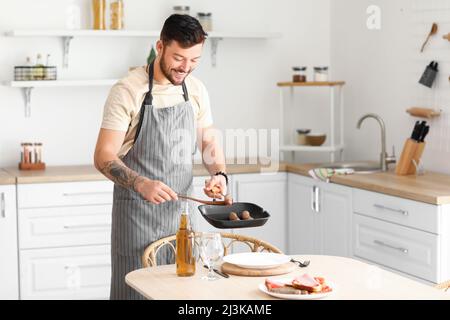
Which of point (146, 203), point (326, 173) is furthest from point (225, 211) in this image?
point (326, 173)

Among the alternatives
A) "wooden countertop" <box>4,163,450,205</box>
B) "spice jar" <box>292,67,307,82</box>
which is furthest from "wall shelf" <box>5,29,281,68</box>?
"wooden countertop" <box>4,163,450,205</box>

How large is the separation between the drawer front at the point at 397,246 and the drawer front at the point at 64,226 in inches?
56.1

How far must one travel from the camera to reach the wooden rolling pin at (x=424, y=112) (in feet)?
15.1

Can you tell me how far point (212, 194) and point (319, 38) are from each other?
2741 mm

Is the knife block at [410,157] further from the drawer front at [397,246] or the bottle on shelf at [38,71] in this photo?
the bottle on shelf at [38,71]

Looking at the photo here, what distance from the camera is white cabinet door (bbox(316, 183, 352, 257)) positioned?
4.49 m

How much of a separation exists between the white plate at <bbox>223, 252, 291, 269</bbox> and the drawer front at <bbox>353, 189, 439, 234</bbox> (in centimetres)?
120

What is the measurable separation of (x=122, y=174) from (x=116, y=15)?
2.19m

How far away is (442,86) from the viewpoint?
4.58m

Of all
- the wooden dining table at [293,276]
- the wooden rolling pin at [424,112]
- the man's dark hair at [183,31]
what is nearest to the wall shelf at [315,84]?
the wooden rolling pin at [424,112]

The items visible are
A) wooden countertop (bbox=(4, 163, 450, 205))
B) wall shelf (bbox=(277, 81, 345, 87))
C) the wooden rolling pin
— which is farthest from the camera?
wall shelf (bbox=(277, 81, 345, 87))

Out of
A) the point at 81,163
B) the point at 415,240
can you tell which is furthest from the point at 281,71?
the point at 415,240

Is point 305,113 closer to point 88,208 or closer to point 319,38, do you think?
point 319,38

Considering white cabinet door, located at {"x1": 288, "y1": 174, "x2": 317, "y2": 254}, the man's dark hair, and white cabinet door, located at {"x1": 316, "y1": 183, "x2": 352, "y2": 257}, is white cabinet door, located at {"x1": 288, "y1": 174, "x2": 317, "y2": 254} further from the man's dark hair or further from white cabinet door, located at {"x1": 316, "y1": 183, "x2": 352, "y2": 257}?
the man's dark hair
